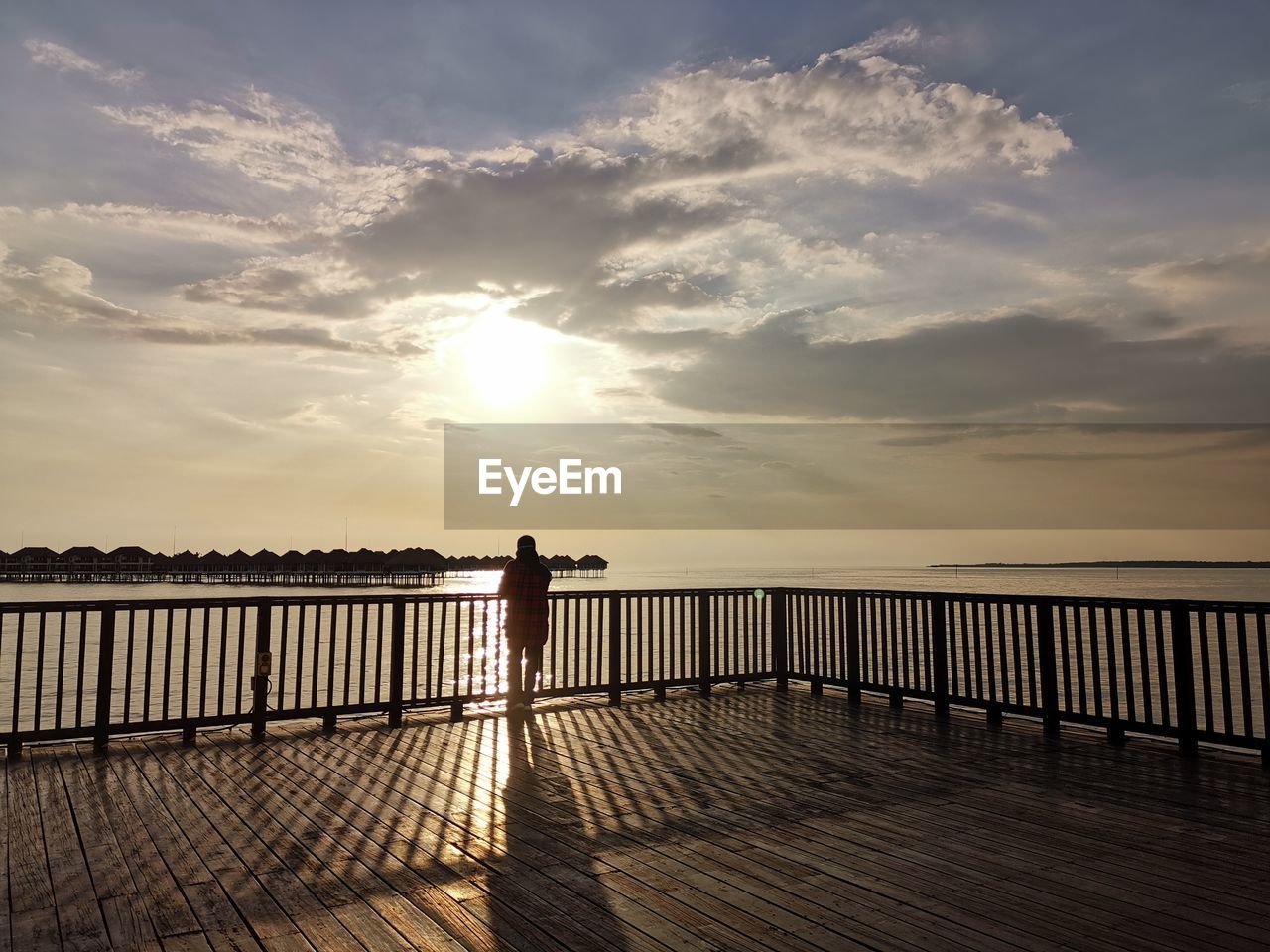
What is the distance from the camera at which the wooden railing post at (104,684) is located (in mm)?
6273

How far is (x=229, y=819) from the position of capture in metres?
4.36

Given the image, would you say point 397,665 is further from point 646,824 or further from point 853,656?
point 853,656

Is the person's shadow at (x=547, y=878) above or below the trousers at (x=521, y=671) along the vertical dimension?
below

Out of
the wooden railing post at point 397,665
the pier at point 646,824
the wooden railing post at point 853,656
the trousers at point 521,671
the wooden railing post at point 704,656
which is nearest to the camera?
the pier at point 646,824

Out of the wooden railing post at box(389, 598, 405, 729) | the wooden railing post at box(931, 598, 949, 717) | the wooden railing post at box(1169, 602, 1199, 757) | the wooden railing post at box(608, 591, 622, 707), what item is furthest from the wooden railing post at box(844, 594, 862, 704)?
the wooden railing post at box(389, 598, 405, 729)

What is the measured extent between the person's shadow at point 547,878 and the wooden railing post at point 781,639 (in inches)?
180

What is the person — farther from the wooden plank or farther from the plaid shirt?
the wooden plank

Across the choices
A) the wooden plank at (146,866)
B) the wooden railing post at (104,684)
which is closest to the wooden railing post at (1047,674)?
the wooden plank at (146,866)

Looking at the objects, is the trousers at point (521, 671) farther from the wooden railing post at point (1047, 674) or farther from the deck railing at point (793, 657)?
the wooden railing post at point (1047, 674)

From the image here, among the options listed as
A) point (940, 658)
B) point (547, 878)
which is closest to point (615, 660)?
point (940, 658)

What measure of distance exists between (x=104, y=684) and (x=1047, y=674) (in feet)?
26.0

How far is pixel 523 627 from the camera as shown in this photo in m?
7.95

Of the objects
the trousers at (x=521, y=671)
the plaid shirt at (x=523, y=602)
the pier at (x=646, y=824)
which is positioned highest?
the plaid shirt at (x=523, y=602)

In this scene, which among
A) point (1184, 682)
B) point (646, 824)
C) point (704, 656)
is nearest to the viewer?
point (646, 824)
